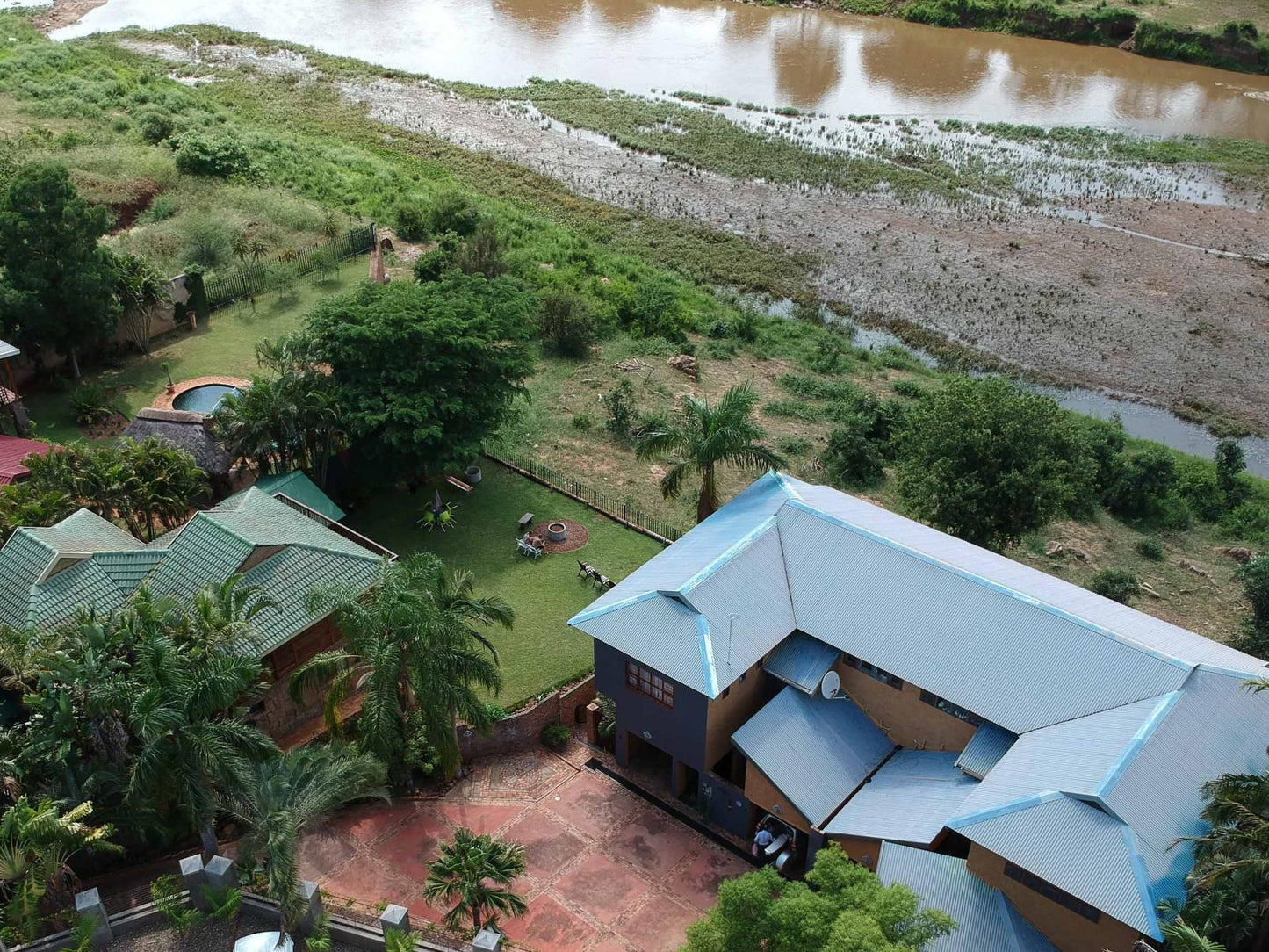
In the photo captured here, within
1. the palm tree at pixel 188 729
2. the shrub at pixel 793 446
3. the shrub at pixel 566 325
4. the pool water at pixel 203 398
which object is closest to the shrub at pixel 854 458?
the shrub at pixel 793 446

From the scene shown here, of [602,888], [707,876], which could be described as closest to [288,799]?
[602,888]

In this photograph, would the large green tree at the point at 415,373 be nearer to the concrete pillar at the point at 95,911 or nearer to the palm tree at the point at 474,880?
the palm tree at the point at 474,880

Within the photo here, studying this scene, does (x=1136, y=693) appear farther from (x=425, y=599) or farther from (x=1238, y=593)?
(x=1238, y=593)

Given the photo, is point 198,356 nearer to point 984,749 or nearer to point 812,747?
point 812,747

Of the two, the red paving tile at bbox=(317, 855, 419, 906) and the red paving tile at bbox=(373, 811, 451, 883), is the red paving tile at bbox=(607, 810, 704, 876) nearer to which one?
the red paving tile at bbox=(373, 811, 451, 883)

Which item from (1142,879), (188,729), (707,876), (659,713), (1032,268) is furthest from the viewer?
(1032,268)

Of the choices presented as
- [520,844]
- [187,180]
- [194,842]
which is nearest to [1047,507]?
[520,844]
